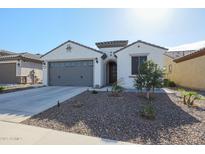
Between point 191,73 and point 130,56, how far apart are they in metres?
6.13

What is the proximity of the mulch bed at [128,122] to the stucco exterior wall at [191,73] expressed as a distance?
6699mm

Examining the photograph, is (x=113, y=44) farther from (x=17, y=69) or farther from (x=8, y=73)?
(x=8, y=73)

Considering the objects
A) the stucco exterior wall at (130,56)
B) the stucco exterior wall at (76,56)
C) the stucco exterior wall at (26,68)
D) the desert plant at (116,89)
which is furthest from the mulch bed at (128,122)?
the stucco exterior wall at (26,68)

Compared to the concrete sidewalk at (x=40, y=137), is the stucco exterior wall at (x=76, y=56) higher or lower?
higher

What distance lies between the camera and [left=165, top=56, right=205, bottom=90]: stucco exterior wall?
1169 cm

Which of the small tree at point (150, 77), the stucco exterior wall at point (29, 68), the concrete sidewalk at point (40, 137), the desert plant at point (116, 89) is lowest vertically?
the concrete sidewalk at point (40, 137)

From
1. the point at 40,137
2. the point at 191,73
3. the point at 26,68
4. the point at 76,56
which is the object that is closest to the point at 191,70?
the point at 191,73

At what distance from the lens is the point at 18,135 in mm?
3791

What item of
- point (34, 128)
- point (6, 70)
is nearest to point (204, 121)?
point (34, 128)

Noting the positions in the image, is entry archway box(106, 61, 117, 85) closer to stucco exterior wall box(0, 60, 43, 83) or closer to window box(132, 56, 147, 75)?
window box(132, 56, 147, 75)

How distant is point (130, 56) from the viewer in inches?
464

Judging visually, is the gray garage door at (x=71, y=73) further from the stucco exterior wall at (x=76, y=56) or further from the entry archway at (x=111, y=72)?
the entry archway at (x=111, y=72)

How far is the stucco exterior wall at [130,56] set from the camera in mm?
11227

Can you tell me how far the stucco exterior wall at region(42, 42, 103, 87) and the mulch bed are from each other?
6.38 meters
